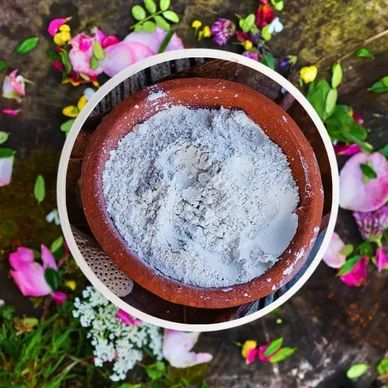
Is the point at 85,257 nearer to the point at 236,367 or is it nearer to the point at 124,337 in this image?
the point at 124,337

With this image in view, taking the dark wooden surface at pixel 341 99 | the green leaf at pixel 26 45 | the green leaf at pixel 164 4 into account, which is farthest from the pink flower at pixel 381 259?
the green leaf at pixel 26 45

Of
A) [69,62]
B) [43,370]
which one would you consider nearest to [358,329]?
[43,370]

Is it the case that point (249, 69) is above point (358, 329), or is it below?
above

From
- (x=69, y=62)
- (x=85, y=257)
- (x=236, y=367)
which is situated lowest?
(x=236, y=367)

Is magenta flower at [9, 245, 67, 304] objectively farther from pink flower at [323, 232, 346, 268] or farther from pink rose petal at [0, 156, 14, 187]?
pink flower at [323, 232, 346, 268]

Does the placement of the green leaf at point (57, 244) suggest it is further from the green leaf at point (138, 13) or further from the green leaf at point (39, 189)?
the green leaf at point (138, 13)

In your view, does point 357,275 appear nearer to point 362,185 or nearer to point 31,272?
point 362,185

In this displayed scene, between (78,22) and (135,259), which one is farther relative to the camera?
(78,22)
